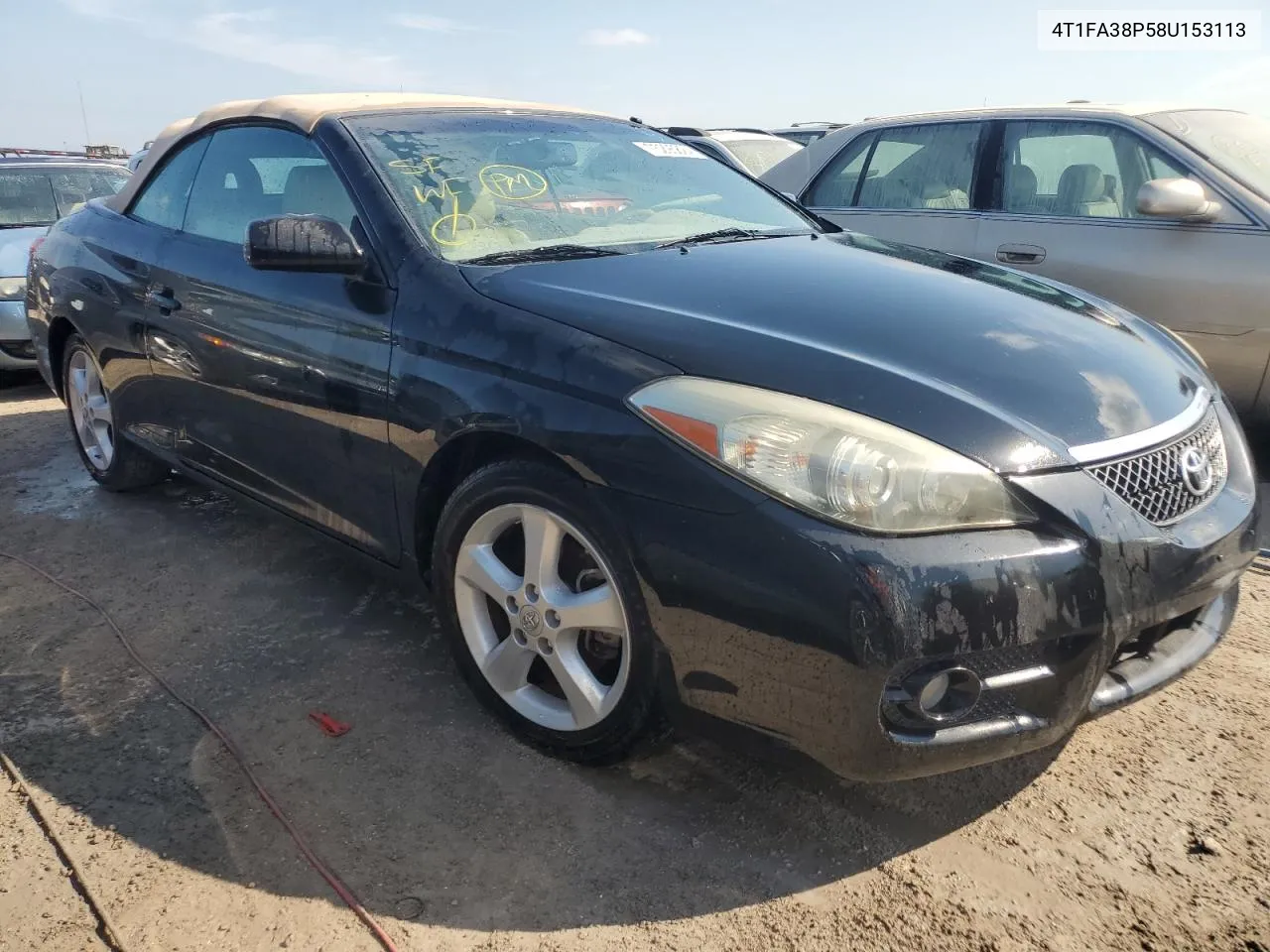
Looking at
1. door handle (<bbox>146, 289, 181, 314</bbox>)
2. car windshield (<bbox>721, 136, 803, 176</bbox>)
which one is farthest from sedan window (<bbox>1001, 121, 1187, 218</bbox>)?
car windshield (<bbox>721, 136, 803, 176</bbox>)

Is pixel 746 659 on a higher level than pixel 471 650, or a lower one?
higher

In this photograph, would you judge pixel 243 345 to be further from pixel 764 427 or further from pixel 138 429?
pixel 764 427

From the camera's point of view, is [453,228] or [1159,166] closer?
[453,228]

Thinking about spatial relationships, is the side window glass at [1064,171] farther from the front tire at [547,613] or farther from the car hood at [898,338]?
the front tire at [547,613]

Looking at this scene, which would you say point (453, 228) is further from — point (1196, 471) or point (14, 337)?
point (14, 337)

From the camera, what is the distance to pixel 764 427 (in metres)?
1.96

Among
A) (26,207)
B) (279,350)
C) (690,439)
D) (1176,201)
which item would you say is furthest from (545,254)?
(26,207)

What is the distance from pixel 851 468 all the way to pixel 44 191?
313 inches

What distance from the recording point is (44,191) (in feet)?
25.5

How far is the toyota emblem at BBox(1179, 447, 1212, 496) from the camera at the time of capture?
2.15 metres

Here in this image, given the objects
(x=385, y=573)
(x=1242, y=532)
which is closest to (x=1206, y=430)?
(x=1242, y=532)

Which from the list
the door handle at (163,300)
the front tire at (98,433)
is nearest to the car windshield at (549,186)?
the door handle at (163,300)

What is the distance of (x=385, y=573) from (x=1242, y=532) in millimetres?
2099

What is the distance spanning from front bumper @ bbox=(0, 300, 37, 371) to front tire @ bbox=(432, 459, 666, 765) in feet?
17.3
